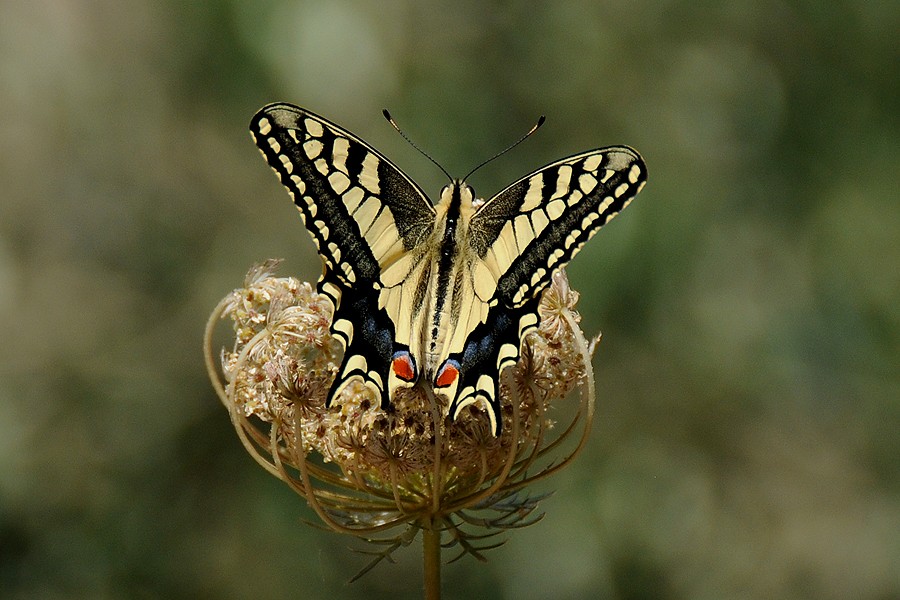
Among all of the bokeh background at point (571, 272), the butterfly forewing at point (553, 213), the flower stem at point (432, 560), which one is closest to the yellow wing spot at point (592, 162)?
the butterfly forewing at point (553, 213)

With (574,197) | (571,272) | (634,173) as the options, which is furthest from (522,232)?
(571,272)

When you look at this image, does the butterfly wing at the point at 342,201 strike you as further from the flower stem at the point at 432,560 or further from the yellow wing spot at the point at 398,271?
the flower stem at the point at 432,560

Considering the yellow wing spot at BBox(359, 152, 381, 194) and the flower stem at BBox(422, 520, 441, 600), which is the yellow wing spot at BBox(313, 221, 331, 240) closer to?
the yellow wing spot at BBox(359, 152, 381, 194)

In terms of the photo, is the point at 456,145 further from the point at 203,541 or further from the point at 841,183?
the point at 203,541

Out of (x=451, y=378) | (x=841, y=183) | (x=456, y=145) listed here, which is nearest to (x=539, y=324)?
(x=451, y=378)

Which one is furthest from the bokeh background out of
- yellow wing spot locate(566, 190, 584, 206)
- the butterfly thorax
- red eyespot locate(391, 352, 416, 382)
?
red eyespot locate(391, 352, 416, 382)

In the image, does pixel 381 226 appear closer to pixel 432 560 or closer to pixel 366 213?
pixel 366 213
